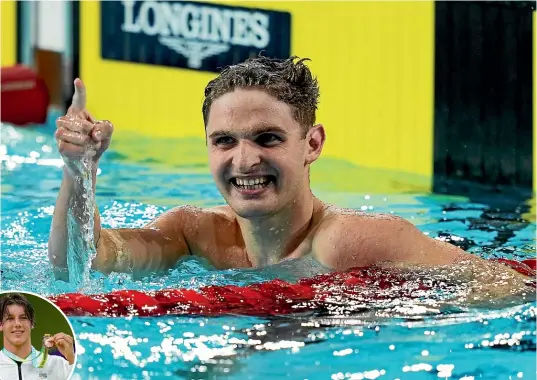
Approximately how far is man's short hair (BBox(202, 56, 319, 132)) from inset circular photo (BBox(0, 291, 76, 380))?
833 mm

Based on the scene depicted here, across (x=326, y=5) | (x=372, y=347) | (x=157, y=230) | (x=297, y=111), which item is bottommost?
(x=372, y=347)

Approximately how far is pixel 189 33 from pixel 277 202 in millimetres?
3871

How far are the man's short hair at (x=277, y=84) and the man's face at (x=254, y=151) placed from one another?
0.02m

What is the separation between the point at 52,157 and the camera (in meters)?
6.25

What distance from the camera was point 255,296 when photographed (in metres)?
3.01

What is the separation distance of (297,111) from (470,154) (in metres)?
2.83

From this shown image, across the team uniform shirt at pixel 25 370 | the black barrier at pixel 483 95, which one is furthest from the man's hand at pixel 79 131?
the black barrier at pixel 483 95

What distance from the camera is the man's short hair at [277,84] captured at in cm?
314

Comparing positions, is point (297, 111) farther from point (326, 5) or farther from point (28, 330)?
point (326, 5)

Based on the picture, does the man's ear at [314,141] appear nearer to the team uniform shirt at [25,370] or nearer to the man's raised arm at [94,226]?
A: the man's raised arm at [94,226]

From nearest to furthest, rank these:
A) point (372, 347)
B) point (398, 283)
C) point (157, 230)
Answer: point (372, 347) → point (398, 283) → point (157, 230)

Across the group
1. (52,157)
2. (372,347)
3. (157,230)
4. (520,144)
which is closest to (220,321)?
(372,347)

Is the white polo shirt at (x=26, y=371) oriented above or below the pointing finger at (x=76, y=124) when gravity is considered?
below

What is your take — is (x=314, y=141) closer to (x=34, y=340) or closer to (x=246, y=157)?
(x=246, y=157)
